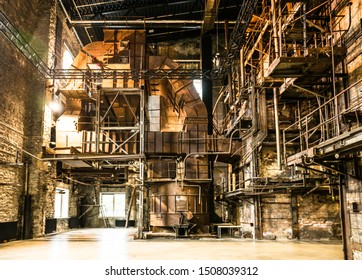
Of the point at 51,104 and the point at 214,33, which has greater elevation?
the point at 214,33

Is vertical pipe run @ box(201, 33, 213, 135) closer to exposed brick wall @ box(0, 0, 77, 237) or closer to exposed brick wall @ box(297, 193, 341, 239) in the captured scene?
exposed brick wall @ box(297, 193, 341, 239)

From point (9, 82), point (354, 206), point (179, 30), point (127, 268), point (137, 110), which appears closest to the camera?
point (127, 268)

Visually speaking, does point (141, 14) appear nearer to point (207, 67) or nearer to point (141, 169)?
point (207, 67)

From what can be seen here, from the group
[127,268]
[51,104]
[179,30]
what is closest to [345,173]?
[127,268]

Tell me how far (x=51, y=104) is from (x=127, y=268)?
1403 centimetres

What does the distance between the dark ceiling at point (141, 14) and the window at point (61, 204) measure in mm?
10376

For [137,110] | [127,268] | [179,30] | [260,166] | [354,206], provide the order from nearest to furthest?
[127,268] < [354,206] < [260,166] < [137,110] < [179,30]

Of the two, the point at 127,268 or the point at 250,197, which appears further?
the point at 250,197

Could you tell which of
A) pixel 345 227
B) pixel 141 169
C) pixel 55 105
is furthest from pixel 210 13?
pixel 345 227

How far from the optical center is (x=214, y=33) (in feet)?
89.7

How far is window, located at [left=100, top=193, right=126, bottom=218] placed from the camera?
27047 mm

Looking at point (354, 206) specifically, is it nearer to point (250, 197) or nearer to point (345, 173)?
point (345, 173)

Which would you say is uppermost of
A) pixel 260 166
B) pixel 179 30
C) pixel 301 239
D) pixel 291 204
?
pixel 179 30

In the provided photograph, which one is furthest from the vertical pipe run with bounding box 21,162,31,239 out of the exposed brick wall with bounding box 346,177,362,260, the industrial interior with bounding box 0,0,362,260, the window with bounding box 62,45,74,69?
the exposed brick wall with bounding box 346,177,362,260
